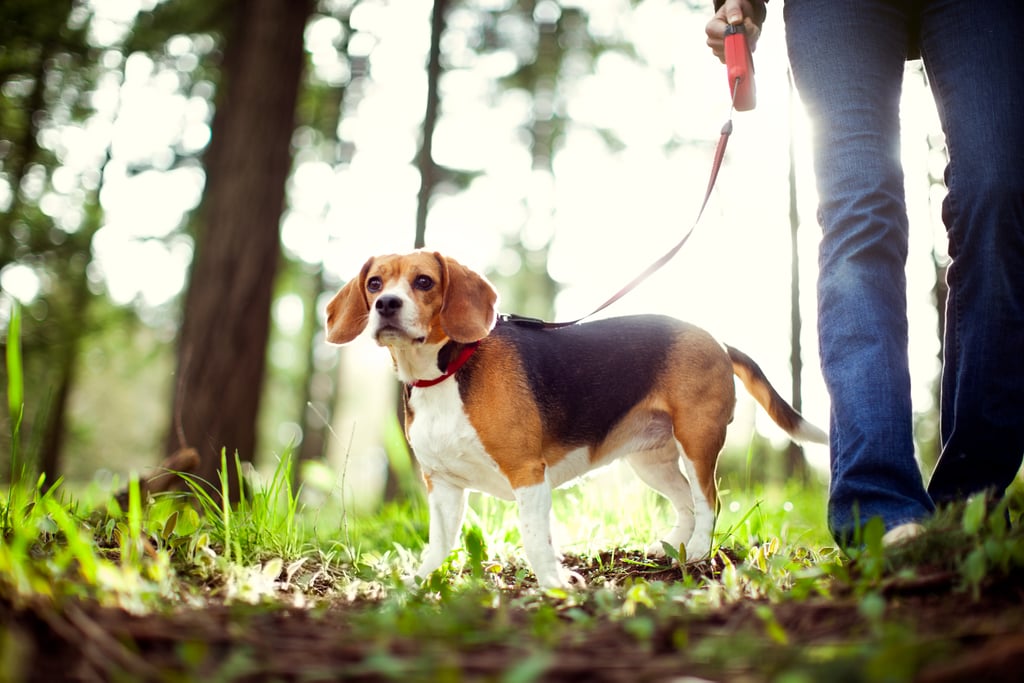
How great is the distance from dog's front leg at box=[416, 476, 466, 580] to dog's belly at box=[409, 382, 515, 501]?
0.10 meters

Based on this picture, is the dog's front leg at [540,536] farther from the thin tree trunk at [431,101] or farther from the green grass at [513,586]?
the thin tree trunk at [431,101]

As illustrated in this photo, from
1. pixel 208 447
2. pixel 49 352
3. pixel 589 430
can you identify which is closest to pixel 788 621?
pixel 589 430

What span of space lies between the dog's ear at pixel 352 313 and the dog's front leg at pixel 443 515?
0.80 meters

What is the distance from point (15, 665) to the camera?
4.00ft

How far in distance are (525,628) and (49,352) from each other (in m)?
11.2

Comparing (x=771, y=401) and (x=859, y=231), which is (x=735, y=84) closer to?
(x=859, y=231)

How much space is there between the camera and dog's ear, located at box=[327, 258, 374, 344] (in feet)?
11.9

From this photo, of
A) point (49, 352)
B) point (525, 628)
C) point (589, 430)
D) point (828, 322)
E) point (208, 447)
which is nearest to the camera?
point (525, 628)

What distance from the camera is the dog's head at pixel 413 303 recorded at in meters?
3.35

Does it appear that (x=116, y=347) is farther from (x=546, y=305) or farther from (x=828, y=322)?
(x=828, y=322)

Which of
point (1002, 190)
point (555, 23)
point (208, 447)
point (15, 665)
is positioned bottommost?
point (208, 447)

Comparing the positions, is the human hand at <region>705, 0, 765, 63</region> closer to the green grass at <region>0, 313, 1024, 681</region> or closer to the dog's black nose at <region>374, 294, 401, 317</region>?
the dog's black nose at <region>374, 294, 401, 317</region>

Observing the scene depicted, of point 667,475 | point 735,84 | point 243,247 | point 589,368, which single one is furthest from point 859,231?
point 243,247

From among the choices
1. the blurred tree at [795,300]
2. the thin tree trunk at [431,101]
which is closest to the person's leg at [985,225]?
the thin tree trunk at [431,101]
